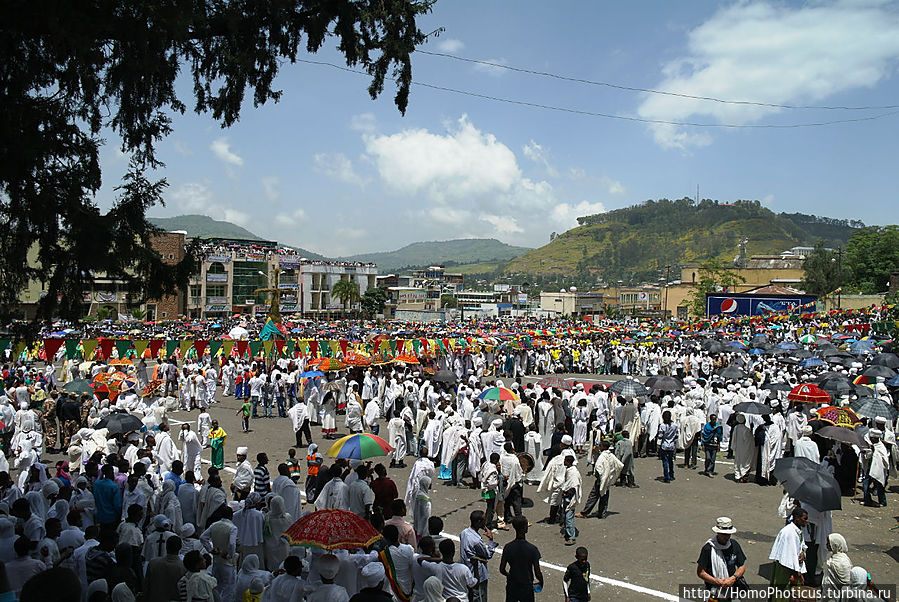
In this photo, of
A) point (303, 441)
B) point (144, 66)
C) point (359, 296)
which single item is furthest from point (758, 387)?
point (359, 296)

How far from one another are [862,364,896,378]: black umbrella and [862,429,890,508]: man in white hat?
8761 mm

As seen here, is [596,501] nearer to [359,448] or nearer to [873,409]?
[359,448]

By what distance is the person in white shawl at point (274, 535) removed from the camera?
7.20m

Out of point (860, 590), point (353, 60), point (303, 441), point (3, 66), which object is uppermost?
point (353, 60)

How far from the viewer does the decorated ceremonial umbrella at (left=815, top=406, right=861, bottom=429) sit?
1166cm

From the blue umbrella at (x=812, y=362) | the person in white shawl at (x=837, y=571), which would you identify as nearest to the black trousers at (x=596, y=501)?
the person in white shawl at (x=837, y=571)

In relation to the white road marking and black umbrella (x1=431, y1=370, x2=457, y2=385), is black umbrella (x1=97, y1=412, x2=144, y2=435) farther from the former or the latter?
black umbrella (x1=431, y1=370, x2=457, y2=385)

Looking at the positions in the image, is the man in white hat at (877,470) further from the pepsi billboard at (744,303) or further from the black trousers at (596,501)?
the pepsi billboard at (744,303)

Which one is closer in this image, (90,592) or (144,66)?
(90,592)

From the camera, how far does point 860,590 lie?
554 centimetres

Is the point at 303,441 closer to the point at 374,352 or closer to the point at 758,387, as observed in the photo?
the point at 374,352

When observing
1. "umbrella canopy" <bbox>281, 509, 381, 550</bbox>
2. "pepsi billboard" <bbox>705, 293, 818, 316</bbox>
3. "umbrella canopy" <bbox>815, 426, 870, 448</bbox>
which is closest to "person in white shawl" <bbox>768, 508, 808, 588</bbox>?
"umbrella canopy" <bbox>281, 509, 381, 550</bbox>

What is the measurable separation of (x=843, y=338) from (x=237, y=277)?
65766mm

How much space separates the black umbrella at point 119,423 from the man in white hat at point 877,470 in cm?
1178
